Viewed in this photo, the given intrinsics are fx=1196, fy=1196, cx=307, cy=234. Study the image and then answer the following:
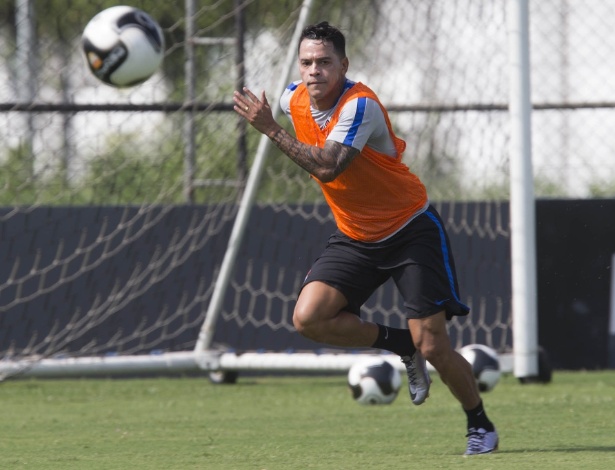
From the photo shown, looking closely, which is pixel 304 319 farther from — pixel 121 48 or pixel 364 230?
pixel 121 48

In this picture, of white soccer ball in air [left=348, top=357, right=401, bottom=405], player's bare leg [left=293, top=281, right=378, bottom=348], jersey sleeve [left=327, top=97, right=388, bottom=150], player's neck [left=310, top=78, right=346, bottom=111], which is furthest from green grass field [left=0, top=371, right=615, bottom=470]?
player's neck [left=310, top=78, right=346, bottom=111]

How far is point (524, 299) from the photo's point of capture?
8031 millimetres

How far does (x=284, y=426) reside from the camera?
6.55 m

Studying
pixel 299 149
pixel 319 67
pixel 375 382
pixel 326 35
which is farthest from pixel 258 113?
pixel 375 382

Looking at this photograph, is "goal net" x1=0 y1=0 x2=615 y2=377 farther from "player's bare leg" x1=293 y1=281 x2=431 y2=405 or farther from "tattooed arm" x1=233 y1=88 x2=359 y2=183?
"tattooed arm" x1=233 y1=88 x2=359 y2=183

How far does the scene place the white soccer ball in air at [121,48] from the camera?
7.20m

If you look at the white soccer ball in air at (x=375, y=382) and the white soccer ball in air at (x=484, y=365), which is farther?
the white soccer ball in air at (x=484, y=365)

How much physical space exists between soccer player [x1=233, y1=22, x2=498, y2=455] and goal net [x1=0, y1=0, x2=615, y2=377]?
2.93 m

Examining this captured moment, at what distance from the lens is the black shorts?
5246 mm

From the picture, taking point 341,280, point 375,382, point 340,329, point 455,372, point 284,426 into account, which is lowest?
point 284,426

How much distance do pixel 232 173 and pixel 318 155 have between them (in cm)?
436

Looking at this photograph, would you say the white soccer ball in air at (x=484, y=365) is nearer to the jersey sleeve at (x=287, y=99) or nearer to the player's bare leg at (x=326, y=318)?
the player's bare leg at (x=326, y=318)

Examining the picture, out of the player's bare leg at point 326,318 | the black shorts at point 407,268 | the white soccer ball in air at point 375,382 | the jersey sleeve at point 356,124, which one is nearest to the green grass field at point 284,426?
the white soccer ball in air at point 375,382

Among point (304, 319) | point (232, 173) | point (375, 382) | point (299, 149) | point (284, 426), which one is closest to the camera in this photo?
point (299, 149)
